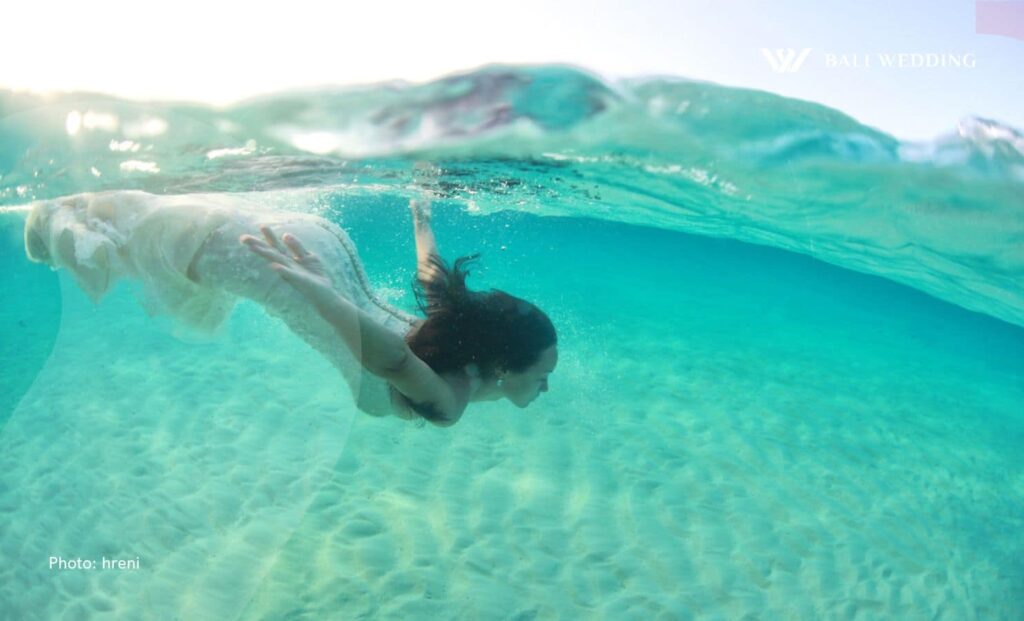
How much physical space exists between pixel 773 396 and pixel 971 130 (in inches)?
298

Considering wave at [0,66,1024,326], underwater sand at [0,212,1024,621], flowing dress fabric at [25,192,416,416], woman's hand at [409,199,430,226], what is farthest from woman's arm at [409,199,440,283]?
underwater sand at [0,212,1024,621]

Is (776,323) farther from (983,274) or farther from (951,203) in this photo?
(951,203)

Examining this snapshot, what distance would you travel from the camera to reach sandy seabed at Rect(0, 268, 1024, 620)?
5625mm

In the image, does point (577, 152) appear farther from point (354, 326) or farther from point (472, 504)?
point (354, 326)

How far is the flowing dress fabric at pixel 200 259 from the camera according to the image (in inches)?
178

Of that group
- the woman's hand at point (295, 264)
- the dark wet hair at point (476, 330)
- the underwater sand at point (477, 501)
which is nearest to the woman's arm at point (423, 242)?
the dark wet hair at point (476, 330)

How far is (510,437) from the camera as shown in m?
8.98

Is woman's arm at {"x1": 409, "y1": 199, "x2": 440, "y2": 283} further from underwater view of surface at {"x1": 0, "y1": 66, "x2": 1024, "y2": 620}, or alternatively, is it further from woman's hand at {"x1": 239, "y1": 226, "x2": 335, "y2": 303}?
woman's hand at {"x1": 239, "y1": 226, "x2": 335, "y2": 303}

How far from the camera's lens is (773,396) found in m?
13.2

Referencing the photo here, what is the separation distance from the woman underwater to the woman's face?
0.01 meters

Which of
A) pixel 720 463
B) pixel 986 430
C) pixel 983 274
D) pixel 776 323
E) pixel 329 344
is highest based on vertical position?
→ pixel 329 344

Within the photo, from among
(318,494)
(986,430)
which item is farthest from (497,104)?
(986,430)

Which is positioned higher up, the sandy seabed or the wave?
the wave

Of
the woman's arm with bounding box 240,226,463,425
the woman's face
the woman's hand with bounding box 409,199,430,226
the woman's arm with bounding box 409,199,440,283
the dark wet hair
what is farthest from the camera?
the woman's hand with bounding box 409,199,430,226
